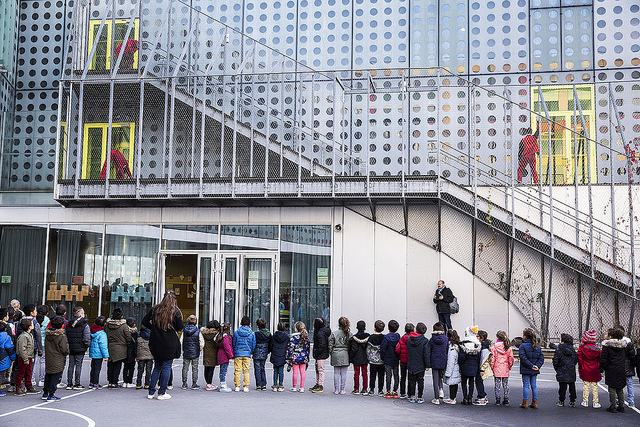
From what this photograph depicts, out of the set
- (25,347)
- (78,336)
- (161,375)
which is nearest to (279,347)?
(161,375)

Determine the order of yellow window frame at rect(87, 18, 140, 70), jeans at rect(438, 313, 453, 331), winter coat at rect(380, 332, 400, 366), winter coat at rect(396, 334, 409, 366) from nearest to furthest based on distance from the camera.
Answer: winter coat at rect(396, 334, 409, 366)
winter coat at rect(380, 332, 400, 366)
jeans at rect(438, 313, 453, 331)
yellow window frame at rect(87, 18, 140, 70)

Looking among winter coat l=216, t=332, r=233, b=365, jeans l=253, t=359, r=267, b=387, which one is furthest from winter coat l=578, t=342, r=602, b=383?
winter coat l=216, t=332, r=233, b=365

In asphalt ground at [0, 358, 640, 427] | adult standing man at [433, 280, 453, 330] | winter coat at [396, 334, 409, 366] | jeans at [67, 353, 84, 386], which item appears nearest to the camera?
asphalt ground at [0, 358, 640, 427]

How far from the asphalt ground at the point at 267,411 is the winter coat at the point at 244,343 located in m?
0.77

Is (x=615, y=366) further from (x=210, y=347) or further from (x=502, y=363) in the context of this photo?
(x=210, y=347)

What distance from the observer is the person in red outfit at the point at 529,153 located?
20.3m

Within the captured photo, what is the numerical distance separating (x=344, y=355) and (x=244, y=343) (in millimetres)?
1912

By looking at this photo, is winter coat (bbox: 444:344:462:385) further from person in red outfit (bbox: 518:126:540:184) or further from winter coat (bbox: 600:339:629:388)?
person in red outfit (bbox: 518:126:540:184)

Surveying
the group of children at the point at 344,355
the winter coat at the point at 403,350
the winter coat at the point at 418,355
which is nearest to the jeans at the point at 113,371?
the group of children at the point at 344,355

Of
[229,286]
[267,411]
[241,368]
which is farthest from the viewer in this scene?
[229,286]

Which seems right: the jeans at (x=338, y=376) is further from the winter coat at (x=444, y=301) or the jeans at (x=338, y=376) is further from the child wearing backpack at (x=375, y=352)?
the winter coat at (x=444, y=301)

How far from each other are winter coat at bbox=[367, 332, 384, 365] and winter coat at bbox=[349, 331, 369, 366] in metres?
0.09

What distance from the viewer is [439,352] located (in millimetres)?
12641

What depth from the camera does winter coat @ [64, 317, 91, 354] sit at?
13.2 metres
